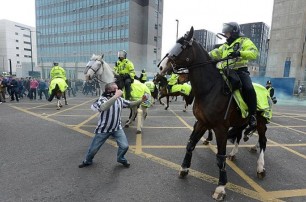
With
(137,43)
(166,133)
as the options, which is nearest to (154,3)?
(137,43)

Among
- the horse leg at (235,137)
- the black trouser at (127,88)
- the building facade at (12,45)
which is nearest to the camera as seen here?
the horse leg at (235,137)

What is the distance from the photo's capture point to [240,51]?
146 inches

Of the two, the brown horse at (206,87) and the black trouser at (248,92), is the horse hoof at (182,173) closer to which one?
the brown horse at (206,87)

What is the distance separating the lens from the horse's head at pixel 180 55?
3.62 metres

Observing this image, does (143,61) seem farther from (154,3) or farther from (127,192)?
(127,192)

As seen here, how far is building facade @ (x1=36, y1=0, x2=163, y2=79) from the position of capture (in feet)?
193

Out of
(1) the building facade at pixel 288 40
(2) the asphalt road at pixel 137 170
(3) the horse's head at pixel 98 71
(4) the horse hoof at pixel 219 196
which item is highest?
(1) the building facade at pixel 288 40

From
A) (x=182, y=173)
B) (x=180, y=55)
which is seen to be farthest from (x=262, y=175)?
(x=180, y=55)

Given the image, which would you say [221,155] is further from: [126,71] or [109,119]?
[126,71]

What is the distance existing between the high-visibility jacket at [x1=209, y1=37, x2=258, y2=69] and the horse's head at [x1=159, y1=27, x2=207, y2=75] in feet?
2.77

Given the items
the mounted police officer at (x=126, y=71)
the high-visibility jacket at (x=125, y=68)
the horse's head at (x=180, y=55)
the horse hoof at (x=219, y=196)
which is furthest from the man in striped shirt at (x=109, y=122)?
the high-visibility jacket at (x=125, y=68)

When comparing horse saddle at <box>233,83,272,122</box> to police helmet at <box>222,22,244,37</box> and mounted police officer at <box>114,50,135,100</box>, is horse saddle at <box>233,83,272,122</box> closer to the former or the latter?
police helmet at <box>222,22,244,37</box>

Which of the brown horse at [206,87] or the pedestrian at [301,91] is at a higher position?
the brown horse at [206,87]

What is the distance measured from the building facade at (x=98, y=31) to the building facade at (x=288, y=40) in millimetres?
36232
